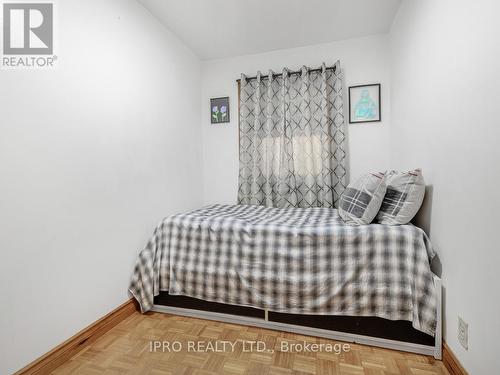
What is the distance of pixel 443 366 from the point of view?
144 cm

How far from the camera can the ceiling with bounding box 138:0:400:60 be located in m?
2.14

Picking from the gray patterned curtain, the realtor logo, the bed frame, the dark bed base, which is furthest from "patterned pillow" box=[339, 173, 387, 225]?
the realtor logo

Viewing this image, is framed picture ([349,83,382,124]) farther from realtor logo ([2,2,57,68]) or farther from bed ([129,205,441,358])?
realtor logo ([2,2,57,68])

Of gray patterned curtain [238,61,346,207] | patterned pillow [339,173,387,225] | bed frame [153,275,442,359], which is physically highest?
gray patterned curtain [238,61,346,207]

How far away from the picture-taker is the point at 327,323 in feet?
5.63

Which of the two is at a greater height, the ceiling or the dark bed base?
the ceiling

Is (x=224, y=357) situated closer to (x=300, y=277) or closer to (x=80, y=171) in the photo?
(x=300, y=277)

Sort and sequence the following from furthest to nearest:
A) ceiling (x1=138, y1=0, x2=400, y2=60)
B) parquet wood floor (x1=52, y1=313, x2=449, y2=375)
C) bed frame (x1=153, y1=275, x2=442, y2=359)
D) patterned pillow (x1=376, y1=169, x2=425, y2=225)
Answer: ceiling (x1=138, y1=0, x2=400, y2=60), patterned pillow (x1=376, y1=169, x2=425, y2=225), bed frame (x1=153, y1=275, x2=442, y2=359), parquet wood floor (x1=52, y1=313, x2=449, y2=375)

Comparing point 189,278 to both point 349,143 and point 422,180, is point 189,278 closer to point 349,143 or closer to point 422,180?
point 422,180

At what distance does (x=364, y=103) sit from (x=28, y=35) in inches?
107

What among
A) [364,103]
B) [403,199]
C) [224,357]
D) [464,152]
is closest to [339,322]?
[224,357]

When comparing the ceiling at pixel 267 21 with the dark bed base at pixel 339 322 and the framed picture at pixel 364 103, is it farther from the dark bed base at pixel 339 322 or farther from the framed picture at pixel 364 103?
the dark bed base at pixel 339 322

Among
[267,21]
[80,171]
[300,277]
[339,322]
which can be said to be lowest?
[339,322]

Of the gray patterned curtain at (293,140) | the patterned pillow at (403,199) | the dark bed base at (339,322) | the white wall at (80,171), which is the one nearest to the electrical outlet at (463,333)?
the dark bed base at (339,322)
